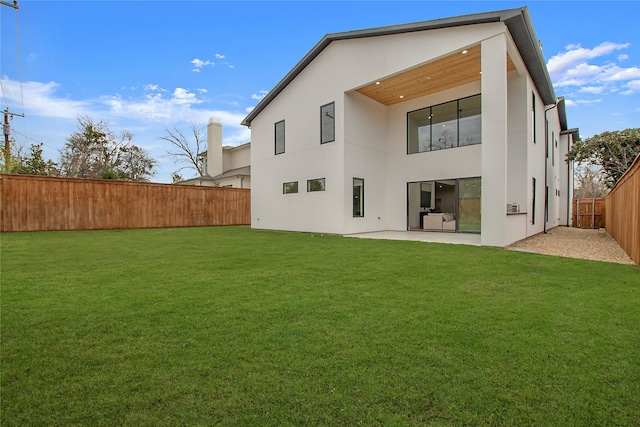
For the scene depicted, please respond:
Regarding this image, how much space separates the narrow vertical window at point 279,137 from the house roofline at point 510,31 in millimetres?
1629

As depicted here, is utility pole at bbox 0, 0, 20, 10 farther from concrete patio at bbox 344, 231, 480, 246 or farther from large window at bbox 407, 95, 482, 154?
large window at bbox 407, 95, 482, 154

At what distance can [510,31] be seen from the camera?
7.64 metres

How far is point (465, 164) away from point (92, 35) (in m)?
14.6

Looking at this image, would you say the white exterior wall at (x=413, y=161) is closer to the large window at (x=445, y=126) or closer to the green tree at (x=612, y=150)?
the large window at (x=445, y=126)

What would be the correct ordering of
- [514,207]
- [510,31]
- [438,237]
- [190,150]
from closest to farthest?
1. [510,31]
2. [514,207]
3. [438,237]
4. [190,150]

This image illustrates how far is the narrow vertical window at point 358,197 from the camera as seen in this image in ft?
34.6

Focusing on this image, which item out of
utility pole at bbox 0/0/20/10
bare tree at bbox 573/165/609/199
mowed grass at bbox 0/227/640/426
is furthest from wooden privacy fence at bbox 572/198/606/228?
utility pole at bbox 0/0/20/10

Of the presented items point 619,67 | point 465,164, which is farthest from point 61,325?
point 619,67

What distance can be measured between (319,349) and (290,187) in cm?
1030

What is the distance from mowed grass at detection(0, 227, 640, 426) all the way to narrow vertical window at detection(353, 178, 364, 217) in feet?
20.9

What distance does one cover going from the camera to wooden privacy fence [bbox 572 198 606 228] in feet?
49.3

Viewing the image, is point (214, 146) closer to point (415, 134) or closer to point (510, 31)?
point (415, 134)

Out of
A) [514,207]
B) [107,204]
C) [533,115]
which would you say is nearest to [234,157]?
[107,204]

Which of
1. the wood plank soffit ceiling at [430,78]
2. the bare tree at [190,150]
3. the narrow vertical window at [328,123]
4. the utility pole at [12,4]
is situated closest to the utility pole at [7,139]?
the utility pole at [12,4]
